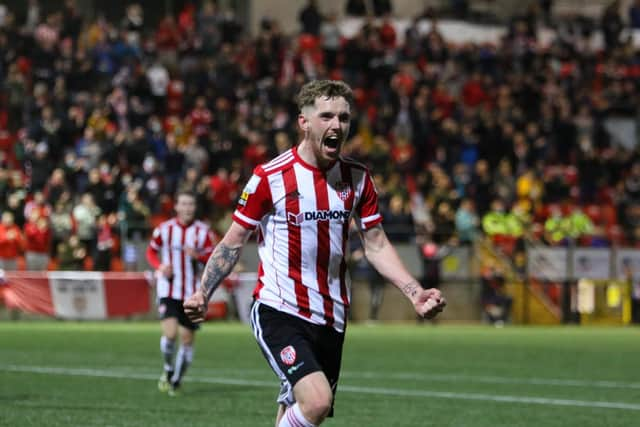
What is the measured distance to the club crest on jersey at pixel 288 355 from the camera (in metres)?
6.56

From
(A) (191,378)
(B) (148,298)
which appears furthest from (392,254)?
(B) (148,298)

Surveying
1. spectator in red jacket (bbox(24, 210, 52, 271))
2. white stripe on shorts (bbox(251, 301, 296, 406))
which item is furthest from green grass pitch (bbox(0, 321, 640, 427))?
white stripe on shorts (bbox(251, 301, 296, 406))

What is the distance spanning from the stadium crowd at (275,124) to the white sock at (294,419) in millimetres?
17312

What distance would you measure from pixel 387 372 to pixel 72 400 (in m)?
4.76

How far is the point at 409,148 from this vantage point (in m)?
29.0

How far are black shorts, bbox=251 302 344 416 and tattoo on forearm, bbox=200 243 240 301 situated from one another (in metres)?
0.24

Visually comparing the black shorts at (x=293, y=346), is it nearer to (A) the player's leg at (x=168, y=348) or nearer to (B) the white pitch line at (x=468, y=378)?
(A) the player's leg at (x=168, y=348)

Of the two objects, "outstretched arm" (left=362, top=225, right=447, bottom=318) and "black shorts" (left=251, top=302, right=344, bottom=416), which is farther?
"outstretched arm" (left=362, top=225, right=447, bottom=318)

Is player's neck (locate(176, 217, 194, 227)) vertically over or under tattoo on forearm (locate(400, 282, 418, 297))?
under

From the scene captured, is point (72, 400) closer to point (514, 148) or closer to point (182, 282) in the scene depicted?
point (182, 282)

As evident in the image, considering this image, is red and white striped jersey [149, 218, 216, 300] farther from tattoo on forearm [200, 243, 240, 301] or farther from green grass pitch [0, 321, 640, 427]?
tattoo on forearm [200, 243, 240, 301]

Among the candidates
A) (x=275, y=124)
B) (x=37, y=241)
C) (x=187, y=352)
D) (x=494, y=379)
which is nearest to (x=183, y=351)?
(x=187, y=352)

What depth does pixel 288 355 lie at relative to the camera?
6582mm

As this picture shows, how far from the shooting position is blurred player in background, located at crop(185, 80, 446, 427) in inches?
262
